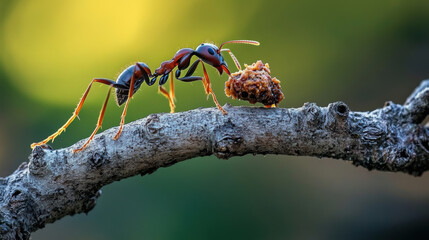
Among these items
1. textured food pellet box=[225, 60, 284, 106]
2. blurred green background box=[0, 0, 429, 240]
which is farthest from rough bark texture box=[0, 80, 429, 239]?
blurred green background box=[0, 0, 429, 240]

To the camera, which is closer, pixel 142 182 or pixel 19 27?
pixel 142 182

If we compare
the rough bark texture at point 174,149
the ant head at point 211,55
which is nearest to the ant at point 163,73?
the ant head at point 211,55

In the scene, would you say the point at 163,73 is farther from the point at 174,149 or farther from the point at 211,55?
the point at 174,149

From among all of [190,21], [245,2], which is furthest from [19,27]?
[245,2]

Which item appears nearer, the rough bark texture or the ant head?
the rough bark texture

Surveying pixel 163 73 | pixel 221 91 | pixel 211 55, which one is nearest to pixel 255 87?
pixel 211 55

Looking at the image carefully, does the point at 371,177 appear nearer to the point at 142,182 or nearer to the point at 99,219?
the point at 142,182

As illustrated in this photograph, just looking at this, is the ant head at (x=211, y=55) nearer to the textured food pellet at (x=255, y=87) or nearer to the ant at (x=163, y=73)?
the ant at (x=163, y=73)

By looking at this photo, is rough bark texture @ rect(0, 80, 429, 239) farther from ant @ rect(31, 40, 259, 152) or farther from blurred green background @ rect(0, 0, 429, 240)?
blurred green background @ rect(0, 0, 429, 240)
